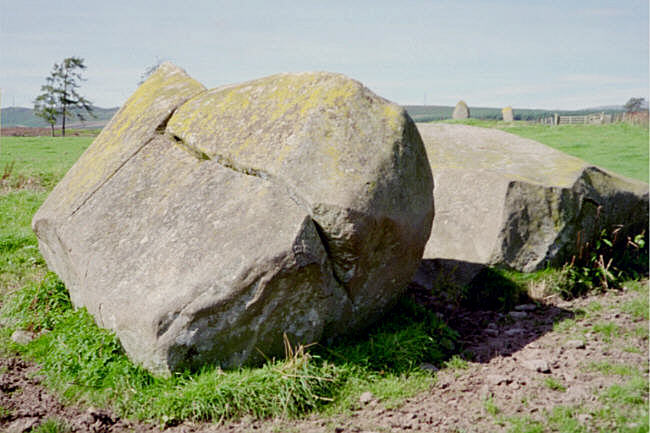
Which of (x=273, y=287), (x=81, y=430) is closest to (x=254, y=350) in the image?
(x=273, y=287)

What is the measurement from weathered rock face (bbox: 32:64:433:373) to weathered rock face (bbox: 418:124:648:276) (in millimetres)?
1948

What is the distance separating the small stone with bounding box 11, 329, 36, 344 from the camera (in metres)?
5.69

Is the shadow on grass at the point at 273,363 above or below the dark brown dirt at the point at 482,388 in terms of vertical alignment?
above

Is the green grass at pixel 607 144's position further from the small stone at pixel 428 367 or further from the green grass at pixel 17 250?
the green grass at pixel 17 250

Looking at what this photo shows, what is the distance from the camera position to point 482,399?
454 cm

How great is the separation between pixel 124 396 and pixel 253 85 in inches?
124

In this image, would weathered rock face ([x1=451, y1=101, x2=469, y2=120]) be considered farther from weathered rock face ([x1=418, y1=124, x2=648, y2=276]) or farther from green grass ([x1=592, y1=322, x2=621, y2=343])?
green grass ([x1=592, y1=322, x2=621, y2=343])

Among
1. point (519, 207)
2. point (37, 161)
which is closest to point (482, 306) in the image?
point (519, 207)

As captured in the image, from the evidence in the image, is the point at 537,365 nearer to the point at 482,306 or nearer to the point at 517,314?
the point at 517,314

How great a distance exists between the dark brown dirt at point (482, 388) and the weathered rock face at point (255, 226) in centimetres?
69

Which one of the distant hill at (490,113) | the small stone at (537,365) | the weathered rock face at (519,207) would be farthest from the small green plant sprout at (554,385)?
→ the distant hill at (490,113)

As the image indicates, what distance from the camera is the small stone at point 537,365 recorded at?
4980 mm

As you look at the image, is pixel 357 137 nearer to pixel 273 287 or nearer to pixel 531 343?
pixel 273 287

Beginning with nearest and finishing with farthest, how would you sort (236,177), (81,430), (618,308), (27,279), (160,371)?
(81,430) → (160,371) → (236,177) → (618,308) → (27,279)
